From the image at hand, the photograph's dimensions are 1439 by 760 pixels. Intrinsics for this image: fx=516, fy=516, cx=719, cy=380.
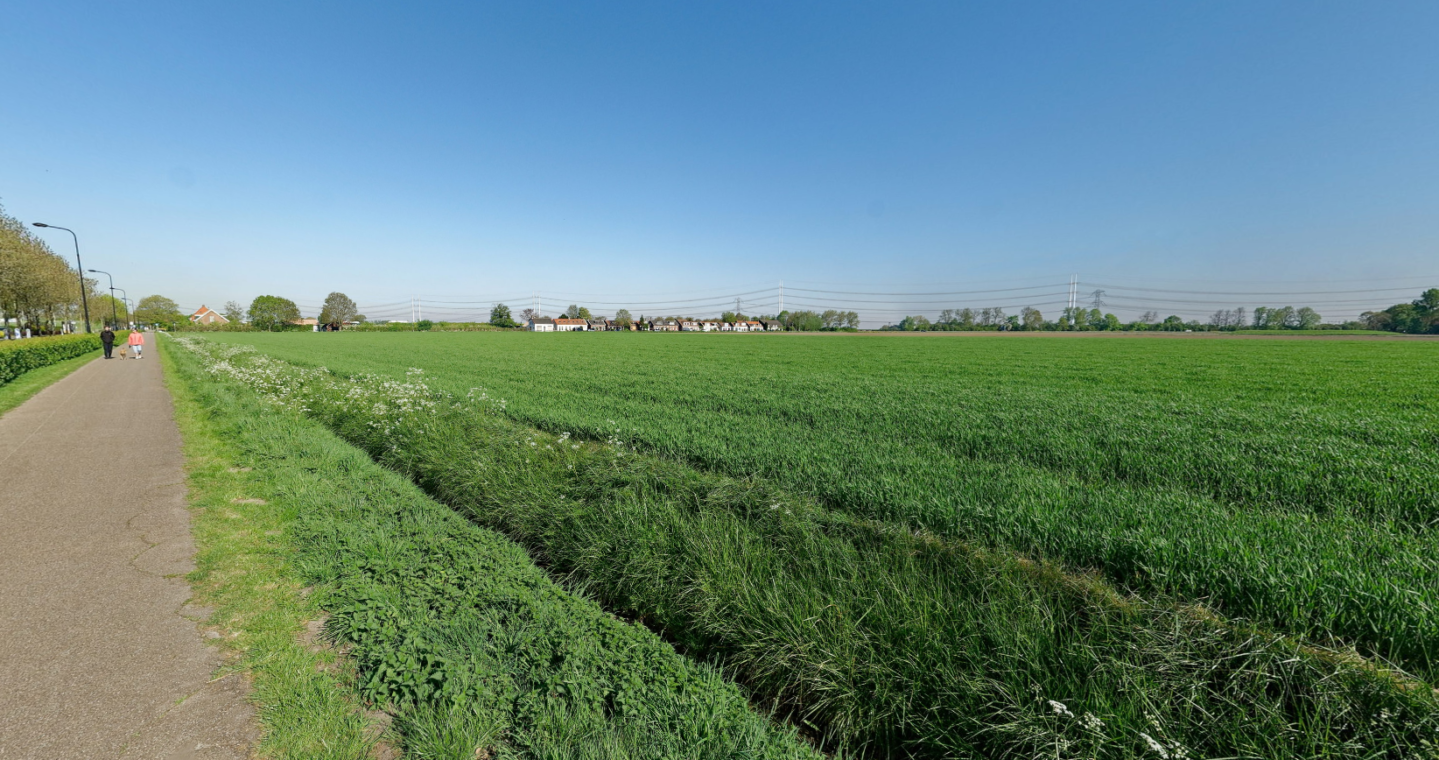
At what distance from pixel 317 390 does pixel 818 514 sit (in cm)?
1342

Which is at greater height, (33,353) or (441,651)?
(33,353)

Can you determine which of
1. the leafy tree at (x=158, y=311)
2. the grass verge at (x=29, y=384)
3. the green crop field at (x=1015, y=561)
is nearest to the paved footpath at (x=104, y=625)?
the green crop field at (x=1015, y=561)

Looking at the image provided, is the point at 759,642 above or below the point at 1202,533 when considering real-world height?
below

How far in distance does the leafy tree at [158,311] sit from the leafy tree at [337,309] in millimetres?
29221

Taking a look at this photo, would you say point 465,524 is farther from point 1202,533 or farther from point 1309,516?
point 1309,516

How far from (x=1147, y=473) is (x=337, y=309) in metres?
187

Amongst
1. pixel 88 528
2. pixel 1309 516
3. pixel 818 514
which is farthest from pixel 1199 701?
pixel 88 528

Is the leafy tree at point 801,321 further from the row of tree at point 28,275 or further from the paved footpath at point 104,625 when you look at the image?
the paved footpath at point 104,625

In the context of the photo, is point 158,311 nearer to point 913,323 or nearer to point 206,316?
point 206,316

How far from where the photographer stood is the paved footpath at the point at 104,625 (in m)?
2.38

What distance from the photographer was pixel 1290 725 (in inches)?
87.9

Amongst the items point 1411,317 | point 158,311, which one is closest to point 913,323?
point 1411,317

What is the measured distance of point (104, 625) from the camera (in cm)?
A: 323

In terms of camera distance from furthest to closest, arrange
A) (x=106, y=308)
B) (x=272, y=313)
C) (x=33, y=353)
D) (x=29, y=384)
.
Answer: (x=272, y=313) → (x=106, y=308) → (x=33, y=353) → (x=29, y=384)
